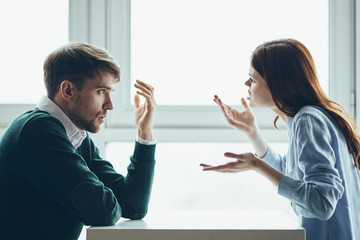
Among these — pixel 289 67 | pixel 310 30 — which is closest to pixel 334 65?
pixel 310 30

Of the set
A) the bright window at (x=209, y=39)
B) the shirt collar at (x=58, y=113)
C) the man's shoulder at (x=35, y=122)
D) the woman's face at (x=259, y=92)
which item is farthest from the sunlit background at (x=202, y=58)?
the man's shoulder at (x=35, y=122)

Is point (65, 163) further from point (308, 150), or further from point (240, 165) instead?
point (308, 150)

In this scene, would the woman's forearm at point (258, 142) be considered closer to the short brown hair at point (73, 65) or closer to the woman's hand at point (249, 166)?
the woman's hand at point (249, 166)

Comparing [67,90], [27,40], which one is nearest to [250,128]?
[67,90]

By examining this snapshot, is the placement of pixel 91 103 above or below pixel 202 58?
below

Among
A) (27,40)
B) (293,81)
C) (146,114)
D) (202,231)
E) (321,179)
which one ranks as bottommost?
(202,231)

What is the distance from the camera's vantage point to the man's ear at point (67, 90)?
1.15 metres

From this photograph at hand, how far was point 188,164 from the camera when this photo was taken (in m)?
1.73

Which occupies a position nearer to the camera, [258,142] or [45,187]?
[45,187]

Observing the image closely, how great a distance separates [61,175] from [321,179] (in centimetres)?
65

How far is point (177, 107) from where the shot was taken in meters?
1.70

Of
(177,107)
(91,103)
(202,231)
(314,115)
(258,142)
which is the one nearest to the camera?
(202,231)

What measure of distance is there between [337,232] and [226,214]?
1.00 feet

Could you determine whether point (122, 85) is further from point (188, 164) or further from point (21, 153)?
point (21, 153)
